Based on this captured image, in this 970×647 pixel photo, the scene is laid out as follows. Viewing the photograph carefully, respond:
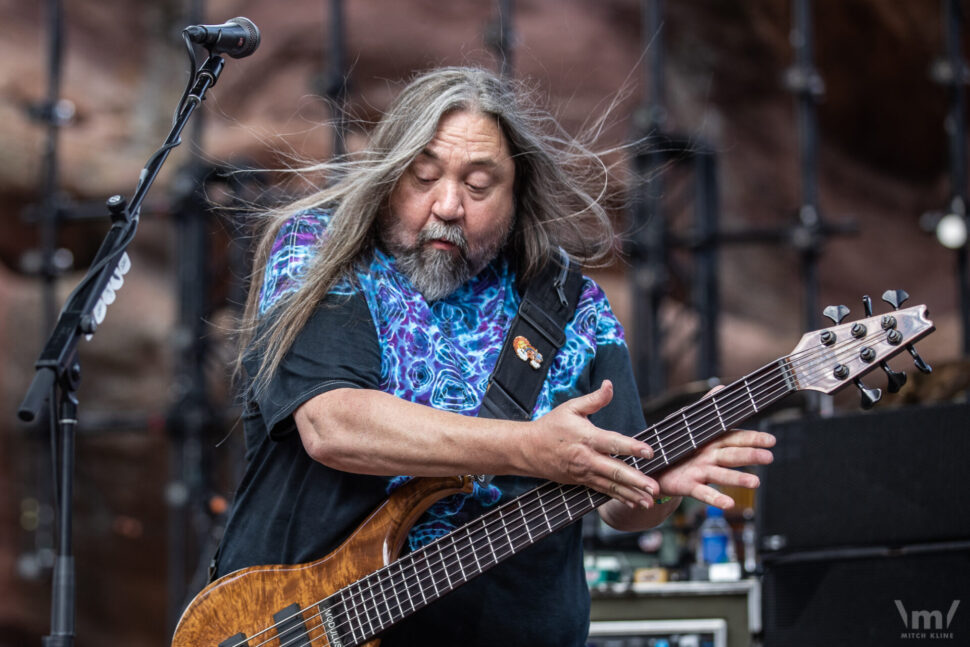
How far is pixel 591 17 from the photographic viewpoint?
10961 millimetres

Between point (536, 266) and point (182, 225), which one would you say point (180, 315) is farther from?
point (536, 266)

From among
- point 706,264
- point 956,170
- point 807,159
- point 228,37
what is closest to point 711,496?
point 228,37

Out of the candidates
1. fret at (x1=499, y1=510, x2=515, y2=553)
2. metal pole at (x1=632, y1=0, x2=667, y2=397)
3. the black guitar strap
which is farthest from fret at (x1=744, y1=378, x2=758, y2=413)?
metal pole at (x1=632, y1=0, x2=667, y2=397)

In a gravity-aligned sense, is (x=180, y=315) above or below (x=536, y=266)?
above

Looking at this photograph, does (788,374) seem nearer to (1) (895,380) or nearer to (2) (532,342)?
(1) (895,380)

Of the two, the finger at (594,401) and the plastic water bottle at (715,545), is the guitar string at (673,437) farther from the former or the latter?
the plastic water bottle at (715,545)

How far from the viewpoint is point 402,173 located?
280 centimetres

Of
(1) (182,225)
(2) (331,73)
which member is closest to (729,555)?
(2) (331,73)

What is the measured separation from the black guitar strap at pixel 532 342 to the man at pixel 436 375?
0.12 feet

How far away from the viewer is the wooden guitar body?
8.22 feet

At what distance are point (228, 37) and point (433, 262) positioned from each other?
732 mm

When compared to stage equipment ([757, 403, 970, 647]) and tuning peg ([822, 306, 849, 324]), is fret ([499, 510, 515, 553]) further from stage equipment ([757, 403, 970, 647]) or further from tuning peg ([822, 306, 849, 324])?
stage equipment ([757, 403, 970, 647])

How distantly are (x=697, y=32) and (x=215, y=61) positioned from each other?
9.04 meters

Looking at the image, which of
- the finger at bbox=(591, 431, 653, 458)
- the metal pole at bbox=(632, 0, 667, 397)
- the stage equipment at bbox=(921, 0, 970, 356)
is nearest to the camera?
the finger at bbox=(591, 431, 653, 458)
